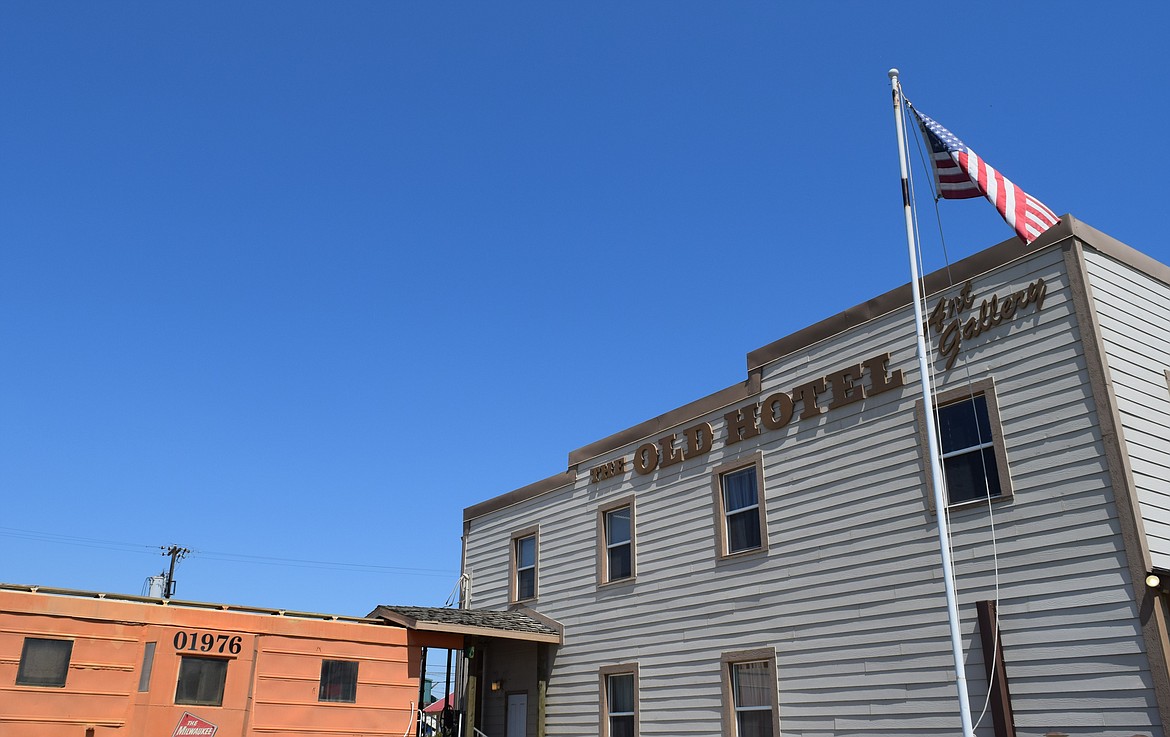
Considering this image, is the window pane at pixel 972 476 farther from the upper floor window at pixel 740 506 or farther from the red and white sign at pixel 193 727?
the red and white sign at pixel 193 727

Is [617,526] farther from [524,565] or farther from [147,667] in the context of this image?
[147,667]

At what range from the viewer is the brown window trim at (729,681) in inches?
608

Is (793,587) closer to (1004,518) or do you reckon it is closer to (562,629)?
(1004,518)

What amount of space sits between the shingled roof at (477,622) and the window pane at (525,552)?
123cm

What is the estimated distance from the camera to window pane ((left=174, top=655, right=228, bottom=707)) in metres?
16.6

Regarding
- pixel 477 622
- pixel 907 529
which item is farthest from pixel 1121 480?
pixel 477 622

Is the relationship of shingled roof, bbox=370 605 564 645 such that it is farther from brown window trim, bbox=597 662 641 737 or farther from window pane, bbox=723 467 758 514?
window pane, bbox=723 467 758 514

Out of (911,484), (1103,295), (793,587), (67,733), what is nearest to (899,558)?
(911,484)

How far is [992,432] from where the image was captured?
1339 centimetres

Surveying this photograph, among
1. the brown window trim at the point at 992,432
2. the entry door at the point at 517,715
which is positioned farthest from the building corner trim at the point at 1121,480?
the entry door at the point at 517,715

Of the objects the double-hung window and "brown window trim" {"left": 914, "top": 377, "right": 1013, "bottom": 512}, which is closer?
"brown window trim" {"left": 914, "top": 377, "right": 1013, "bottom": 512}

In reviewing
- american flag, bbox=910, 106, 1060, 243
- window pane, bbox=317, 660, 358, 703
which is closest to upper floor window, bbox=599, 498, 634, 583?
window pane, bbox=317, 660, 358, 703

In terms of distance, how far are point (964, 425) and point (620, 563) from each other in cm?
824

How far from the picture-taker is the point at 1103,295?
1299 centimetres
